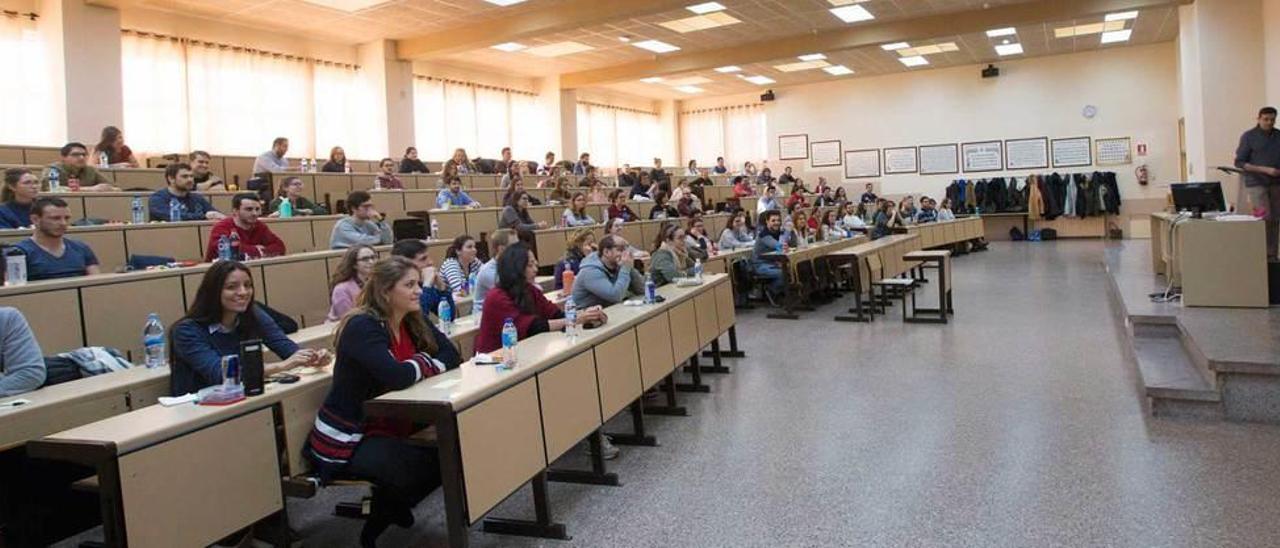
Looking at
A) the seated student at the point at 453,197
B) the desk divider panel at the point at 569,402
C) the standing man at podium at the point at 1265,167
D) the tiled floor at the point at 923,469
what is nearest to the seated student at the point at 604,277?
the tiled floor at the point at 923,469

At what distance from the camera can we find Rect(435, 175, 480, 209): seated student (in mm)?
9422

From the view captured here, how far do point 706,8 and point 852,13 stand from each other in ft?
8.50

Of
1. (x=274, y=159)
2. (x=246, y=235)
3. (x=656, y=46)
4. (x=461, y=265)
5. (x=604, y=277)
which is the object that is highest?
(x=656, y=46)

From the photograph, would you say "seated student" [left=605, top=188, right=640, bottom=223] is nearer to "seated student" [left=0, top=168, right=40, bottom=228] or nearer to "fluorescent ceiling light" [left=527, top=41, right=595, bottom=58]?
"fluorescent ceiling light" [left=527, top=41, right=595, bottom=58]

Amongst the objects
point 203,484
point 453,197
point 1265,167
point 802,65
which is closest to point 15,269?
point 203,484

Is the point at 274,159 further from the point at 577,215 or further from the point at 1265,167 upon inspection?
the point at 1265,167

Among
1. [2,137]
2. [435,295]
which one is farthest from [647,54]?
[435,295]

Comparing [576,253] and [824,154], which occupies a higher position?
[824,154]

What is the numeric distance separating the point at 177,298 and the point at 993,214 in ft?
57.5

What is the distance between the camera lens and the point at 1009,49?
16938mm

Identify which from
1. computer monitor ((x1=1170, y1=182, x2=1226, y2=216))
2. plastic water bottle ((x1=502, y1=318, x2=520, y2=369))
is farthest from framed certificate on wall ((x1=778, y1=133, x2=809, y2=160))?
plastic water bottle ((x1=502, y1=318, x2=520, y2=369))

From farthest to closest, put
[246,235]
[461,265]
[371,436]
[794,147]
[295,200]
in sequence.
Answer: [794,147] → [295,200] → [461,265] → [246,235] → [371,436]

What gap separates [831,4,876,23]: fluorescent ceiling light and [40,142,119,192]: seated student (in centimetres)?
1049

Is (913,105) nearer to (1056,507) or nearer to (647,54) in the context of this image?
(647,54)
